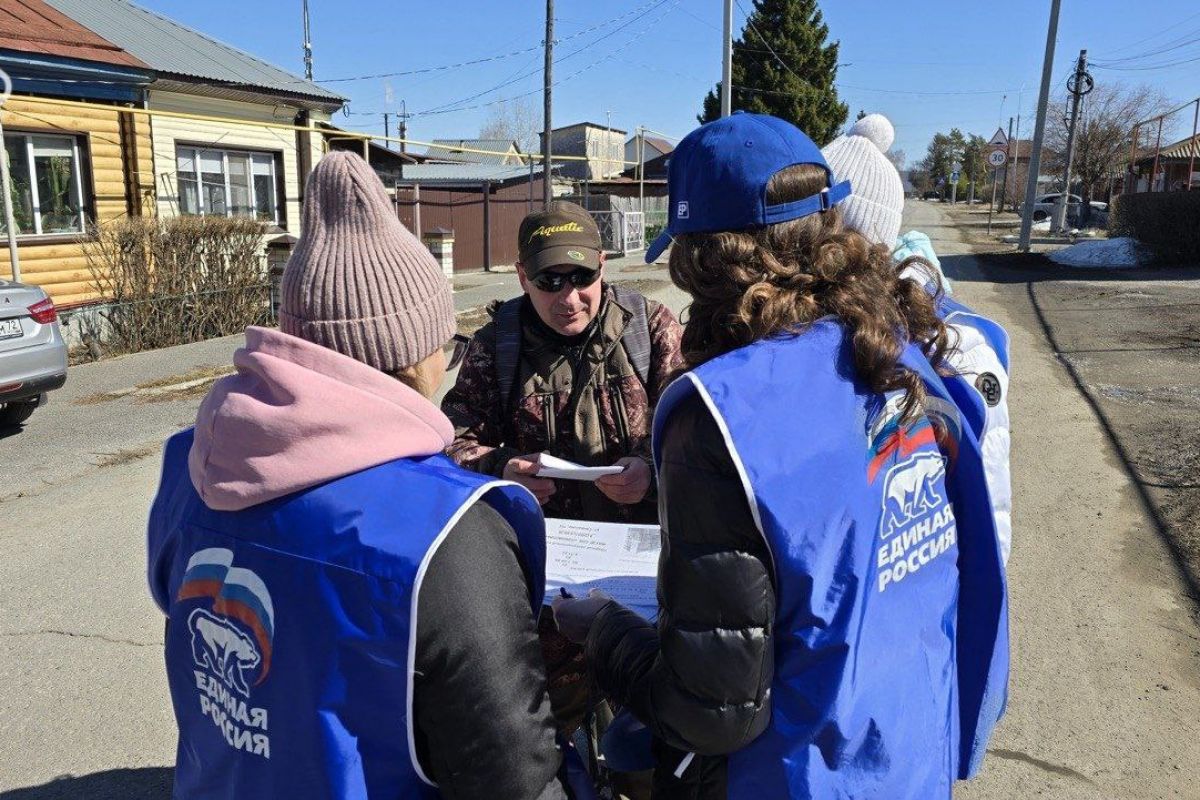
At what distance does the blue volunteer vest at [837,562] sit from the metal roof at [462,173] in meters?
26.4

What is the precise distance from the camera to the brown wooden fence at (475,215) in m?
23.0

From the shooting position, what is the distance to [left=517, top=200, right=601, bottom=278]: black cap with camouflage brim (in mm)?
2752

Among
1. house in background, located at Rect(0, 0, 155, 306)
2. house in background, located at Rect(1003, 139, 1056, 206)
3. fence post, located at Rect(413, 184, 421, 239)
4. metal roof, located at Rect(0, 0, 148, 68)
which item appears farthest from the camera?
house in background, located at Rect(1003, 139, 1056, 206)

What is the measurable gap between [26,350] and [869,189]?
7.50m

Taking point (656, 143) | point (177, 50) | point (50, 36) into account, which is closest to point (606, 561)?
point (50, 36)

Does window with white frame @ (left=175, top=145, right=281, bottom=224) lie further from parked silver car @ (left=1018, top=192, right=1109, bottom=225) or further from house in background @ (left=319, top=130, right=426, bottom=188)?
parked silver car @ (left=1018, top=192, right=1109, bottom=225)

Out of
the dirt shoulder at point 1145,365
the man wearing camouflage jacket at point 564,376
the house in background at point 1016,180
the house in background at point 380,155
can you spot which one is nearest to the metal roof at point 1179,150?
the house in background at point 1016,180

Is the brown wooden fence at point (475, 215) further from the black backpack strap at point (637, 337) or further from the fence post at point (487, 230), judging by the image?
the black backpack strap at point (637, 337)

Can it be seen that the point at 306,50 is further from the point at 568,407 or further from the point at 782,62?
the point at 568,407

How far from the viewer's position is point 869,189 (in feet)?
7.05

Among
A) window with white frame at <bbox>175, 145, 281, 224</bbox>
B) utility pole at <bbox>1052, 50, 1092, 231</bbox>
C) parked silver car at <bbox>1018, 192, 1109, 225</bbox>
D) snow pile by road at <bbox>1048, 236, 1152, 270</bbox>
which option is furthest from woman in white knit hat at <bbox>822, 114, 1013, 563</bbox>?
parked silver car at <bbox>1018, 192, 1109, 225</bbox>

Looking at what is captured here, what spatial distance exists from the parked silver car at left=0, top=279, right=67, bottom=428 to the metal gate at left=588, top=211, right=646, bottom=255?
20.6m

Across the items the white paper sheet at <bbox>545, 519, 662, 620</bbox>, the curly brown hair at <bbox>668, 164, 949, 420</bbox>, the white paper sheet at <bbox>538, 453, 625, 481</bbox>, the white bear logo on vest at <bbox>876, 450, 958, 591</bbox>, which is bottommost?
the white paper sheet at <bbox>545, 519, 662, 620</bbox>

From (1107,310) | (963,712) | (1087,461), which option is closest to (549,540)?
(963,712)
